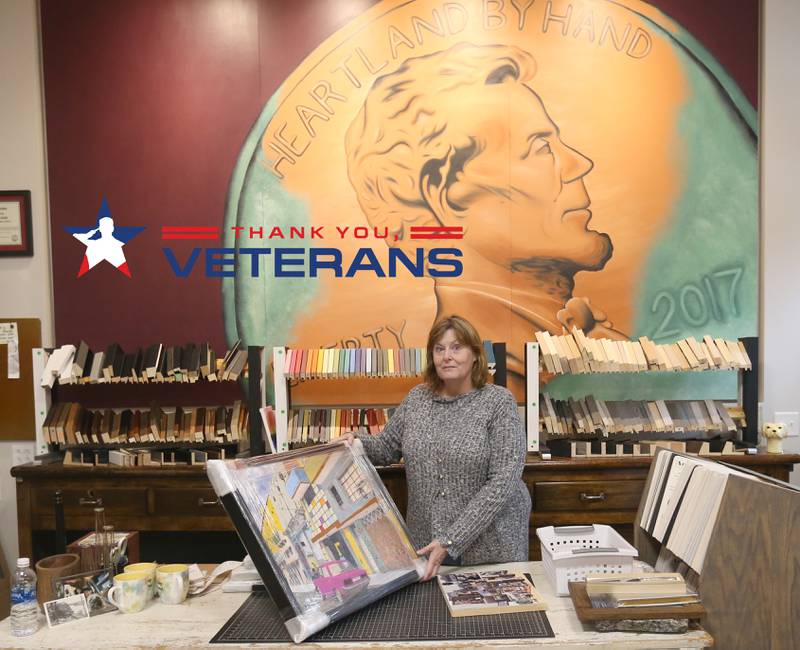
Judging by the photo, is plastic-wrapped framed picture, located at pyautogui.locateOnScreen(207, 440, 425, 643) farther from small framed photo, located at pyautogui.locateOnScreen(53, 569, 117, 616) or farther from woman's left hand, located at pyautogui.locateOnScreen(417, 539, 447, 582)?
small framed photo, located at pyautogui.locateOnScreen(53, 569, 117, 616)

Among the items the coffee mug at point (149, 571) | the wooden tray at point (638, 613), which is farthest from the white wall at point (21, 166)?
the wooden tray at point (638, 613)

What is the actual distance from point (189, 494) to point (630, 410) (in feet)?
7.75

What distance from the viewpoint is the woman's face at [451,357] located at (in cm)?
238

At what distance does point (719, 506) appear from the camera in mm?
1671

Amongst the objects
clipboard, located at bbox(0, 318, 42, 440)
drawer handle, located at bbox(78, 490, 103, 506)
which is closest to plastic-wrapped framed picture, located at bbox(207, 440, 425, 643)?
drawer handle, located at bbox(78, 490, 103, 506)

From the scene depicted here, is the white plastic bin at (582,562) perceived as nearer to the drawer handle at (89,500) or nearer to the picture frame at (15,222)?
the drawer handle at (89,500)

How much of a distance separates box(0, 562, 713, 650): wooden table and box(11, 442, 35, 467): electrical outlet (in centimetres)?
226

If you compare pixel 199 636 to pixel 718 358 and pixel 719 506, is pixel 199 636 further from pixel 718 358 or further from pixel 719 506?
pixel 718 358

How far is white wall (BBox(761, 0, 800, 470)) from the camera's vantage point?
368cm

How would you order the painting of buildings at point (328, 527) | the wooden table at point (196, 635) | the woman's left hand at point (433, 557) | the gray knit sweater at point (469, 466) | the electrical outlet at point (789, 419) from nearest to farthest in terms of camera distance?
1. the wooden table at point (196, 635)
2. the painting of buildings at point (328, 527)
3. the woman's left hand at point (433, 557)
4. the gray knit sweater at point (469, 466)
5. the electrical outlet at point (789, 419)

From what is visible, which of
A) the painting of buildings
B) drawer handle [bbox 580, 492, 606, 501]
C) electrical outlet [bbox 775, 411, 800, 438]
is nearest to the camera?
the painting of buildings

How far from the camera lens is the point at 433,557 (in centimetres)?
198

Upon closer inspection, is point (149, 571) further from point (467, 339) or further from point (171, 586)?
point (467, 339)

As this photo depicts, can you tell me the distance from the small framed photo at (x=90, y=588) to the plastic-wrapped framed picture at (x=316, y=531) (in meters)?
0.51
